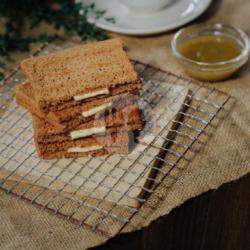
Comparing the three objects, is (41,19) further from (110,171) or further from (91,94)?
(110,171)

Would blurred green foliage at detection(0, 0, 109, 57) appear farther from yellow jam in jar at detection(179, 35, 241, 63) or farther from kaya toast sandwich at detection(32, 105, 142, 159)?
kaya toast sandwich at detection(32, 105, 142, 159)

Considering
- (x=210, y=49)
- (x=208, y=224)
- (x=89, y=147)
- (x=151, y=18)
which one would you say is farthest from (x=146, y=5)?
(x=208, y=224)

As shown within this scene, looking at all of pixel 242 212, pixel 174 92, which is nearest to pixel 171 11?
pixel 174 92

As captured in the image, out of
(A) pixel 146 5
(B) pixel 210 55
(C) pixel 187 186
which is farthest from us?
(A) pixel 146 5

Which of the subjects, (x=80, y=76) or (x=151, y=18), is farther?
(x=151, y=18)

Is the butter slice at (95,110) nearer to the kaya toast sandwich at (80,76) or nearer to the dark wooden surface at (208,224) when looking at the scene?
the kaya toast sandwich at (80,76)

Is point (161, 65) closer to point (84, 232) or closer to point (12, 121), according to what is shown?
point (12, 121)
